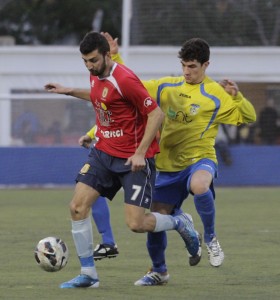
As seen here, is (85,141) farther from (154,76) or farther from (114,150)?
(154,76)

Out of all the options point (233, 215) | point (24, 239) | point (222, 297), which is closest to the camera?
point (222, 297)

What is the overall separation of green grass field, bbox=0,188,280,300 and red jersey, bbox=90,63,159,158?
1.10 m

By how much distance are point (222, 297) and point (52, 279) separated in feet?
5.46

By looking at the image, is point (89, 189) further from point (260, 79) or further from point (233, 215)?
point (260, 79)

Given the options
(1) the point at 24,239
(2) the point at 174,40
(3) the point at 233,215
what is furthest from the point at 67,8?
(1) the point at 24,239

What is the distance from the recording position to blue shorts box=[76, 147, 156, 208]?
7824mm

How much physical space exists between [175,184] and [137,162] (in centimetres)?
128

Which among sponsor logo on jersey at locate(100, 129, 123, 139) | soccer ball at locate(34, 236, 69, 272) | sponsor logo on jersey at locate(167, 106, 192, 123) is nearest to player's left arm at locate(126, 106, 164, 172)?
sponsor logo on jersey at locate(100, 129, 123, 139)

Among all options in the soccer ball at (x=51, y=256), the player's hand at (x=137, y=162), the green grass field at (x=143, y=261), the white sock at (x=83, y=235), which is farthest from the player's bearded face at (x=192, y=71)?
the soccer ball at (x=51, y=256)

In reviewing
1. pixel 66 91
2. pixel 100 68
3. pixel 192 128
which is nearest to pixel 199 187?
pixel 192 128

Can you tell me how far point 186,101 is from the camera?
8.84m

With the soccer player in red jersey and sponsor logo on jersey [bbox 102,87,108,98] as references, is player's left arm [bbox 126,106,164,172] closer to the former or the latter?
the soccer player in red jersey

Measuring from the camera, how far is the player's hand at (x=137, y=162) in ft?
24.8

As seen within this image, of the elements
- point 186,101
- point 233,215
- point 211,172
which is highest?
point 186,101
